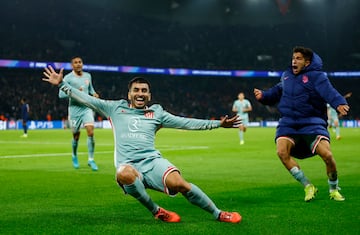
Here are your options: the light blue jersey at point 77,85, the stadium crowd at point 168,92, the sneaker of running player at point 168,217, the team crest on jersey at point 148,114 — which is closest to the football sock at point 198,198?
the sneaker of running player at point 168,217

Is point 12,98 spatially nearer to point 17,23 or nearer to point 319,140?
point 17,23

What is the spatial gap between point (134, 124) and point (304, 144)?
3020 millimetres

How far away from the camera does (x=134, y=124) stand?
680cm

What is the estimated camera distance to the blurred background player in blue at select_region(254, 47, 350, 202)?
27.6ft

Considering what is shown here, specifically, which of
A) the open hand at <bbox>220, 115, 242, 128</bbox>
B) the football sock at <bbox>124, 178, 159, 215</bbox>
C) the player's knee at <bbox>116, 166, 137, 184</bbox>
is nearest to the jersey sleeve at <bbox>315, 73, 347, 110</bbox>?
the open hand at <bbox>220, 115, 242, 128</bbox>

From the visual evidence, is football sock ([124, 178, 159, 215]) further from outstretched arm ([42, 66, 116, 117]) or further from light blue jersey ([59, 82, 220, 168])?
outstretched arm ([42, 66, 116, 117])

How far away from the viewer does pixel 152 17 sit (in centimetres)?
7025

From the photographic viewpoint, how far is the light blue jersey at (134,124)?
666 cm

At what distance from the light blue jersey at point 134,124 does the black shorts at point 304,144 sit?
93.6 inches

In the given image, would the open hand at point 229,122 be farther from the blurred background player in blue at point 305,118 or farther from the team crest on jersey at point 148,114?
the blurred background player in blue at point 305,118

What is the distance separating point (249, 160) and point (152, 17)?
55793 mm

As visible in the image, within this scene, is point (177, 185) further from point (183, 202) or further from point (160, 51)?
point (160, 51)

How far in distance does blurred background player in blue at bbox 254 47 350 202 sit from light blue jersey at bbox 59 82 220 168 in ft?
7.62

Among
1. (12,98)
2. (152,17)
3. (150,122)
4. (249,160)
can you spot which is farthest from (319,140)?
(152,17)
